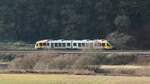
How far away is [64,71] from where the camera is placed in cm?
4519

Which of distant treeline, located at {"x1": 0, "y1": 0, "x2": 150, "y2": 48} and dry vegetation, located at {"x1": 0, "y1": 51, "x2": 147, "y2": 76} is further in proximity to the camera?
distant treeline, located at {"x1": 0, "y1": 0, "x2": 150, "y2": 48}

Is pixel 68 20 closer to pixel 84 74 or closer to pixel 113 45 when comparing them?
pixel 113 45

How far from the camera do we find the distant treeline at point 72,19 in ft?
260

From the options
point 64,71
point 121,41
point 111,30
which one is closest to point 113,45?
point 121,41

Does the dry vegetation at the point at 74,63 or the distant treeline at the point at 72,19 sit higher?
the distant treeline at the point at 72,19

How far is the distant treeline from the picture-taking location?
79.2 m

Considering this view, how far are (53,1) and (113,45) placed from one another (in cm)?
1929

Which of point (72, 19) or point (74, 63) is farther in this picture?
point (72, 19)

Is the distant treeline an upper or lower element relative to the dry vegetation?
upper

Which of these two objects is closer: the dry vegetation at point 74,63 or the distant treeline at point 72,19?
the dry vegetation at point 74,63

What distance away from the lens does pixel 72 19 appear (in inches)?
3174

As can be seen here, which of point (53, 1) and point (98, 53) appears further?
point (53, 1)

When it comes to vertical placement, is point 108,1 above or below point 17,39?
above

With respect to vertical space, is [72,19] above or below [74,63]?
above
